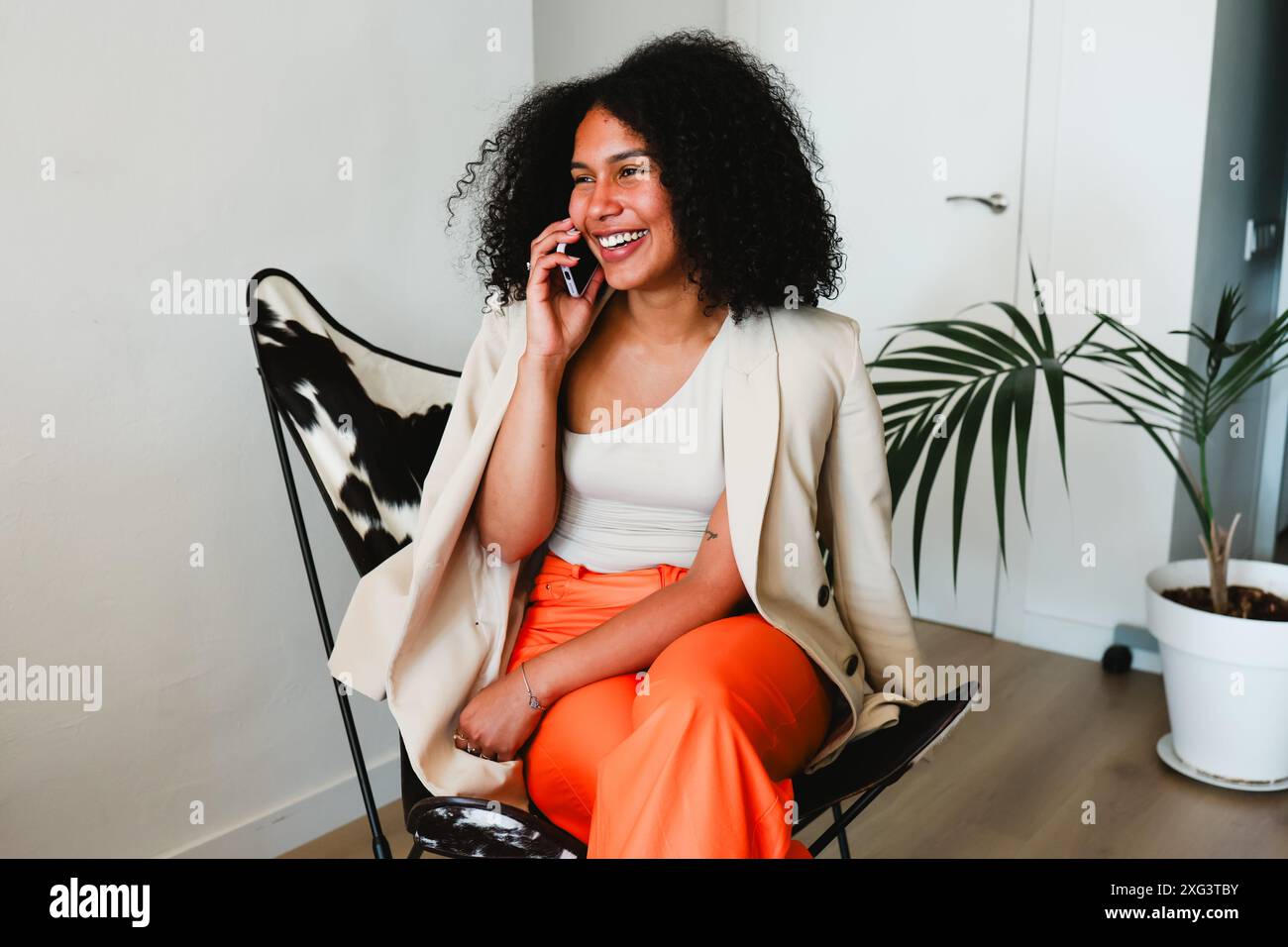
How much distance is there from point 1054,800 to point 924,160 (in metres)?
1.72

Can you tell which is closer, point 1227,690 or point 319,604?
point 319,604

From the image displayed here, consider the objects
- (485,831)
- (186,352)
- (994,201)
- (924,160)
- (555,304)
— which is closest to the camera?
(485,831)

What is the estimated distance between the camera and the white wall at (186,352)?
148 cm

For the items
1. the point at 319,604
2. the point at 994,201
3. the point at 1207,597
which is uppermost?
the point at 994,201

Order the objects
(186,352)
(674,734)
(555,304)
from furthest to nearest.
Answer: (186,352), (555,304), (674,734)

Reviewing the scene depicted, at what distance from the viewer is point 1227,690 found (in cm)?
207

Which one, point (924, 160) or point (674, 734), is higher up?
point (924, 160)

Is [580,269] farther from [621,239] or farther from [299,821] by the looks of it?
[299,821]

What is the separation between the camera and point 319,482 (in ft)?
4.58

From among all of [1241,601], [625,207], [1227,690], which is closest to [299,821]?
[625,207]

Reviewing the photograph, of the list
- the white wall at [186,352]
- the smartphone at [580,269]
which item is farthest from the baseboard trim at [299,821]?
the smartphone at [580,269]

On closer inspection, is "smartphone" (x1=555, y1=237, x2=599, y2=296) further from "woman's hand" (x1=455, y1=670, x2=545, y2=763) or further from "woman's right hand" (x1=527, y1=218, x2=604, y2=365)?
"woman's hand" (x1=455, y1=670, x2=545, y2=763)

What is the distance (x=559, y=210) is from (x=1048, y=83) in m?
1.71
